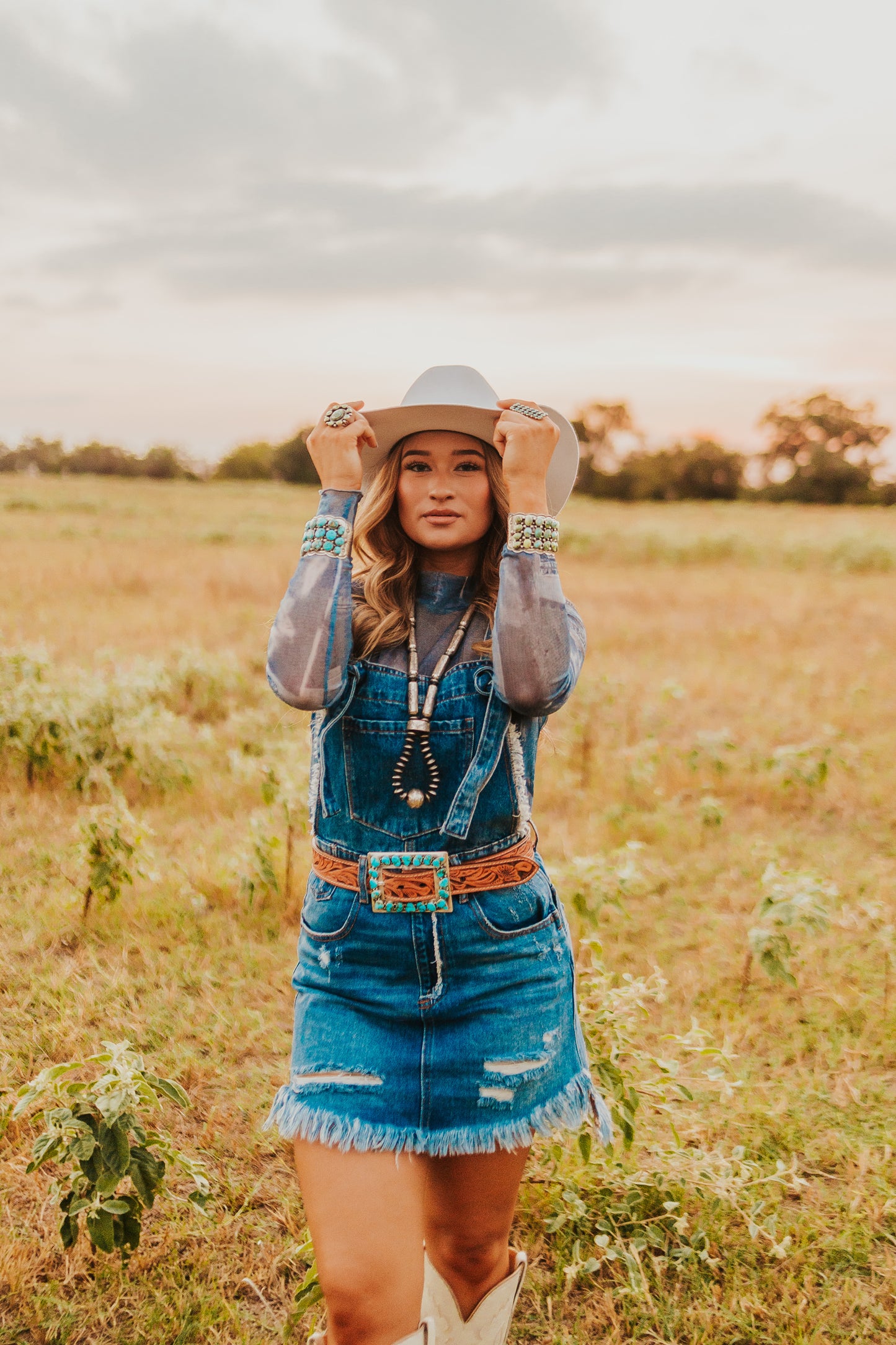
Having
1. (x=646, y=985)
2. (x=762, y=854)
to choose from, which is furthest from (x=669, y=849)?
(x=646, y=985)

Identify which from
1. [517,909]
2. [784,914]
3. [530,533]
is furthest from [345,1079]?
[784,914]

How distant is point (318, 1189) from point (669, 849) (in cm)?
429

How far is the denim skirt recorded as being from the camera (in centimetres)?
210

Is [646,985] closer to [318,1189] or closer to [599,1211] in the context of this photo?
[599,1211]

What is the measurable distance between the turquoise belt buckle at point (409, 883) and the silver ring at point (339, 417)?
0.98 metres

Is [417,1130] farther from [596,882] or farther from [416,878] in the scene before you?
[596,882]

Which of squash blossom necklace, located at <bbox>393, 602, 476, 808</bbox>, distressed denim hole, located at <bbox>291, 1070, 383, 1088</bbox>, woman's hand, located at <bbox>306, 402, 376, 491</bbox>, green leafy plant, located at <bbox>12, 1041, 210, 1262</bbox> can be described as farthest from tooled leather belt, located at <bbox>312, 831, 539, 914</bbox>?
woman's hand, located at <bbox>306, 402, 376, 491</bbox>

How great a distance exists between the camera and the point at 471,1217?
7.43 ft

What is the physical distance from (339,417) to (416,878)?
106 cm

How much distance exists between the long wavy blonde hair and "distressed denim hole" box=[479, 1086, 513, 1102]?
95cm

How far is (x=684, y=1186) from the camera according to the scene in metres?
3.14

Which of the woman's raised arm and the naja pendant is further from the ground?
the woman's raised arm

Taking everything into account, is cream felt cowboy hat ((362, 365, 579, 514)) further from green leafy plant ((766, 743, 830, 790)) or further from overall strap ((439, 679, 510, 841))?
green leafy plant ((766, 743, 830, 790))

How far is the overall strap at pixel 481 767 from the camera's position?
7.07 ft
